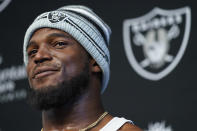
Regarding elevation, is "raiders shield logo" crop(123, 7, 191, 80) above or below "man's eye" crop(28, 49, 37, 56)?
above

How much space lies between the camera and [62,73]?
4.23 ft

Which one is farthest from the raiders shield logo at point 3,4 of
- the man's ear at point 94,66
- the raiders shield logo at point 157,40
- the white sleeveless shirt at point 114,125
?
the white sleeveless shirt at point 114,125

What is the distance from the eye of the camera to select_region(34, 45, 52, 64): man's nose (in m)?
1.30

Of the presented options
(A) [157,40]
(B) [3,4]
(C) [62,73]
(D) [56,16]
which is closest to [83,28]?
(D) [56,16]

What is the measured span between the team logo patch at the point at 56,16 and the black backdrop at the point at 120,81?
2.08 ft

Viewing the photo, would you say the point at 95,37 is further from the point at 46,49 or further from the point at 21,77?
the point at 21,77

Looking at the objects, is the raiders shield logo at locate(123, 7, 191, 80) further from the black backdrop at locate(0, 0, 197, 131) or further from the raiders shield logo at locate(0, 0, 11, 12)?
the raiders shield logo at locate(0, 0, 11, 12)

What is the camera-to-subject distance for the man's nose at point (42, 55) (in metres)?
1.30

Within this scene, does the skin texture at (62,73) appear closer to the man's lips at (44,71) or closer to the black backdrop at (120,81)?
the man's lips at (44,71)

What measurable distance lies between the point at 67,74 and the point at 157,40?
765mm

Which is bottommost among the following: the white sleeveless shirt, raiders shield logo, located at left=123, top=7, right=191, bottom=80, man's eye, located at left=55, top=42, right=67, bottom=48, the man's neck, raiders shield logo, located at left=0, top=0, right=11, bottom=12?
the white sleeveless shirt

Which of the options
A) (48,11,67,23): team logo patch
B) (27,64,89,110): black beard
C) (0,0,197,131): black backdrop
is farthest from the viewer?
(0,0,197,131): black backdrop

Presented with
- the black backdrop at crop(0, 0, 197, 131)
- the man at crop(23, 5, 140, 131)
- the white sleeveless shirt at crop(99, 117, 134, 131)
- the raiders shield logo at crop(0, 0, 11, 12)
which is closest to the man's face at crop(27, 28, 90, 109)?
the man at crop(23, 5, 140, 131)

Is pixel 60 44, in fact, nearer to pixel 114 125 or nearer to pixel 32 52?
pixel 32 52
